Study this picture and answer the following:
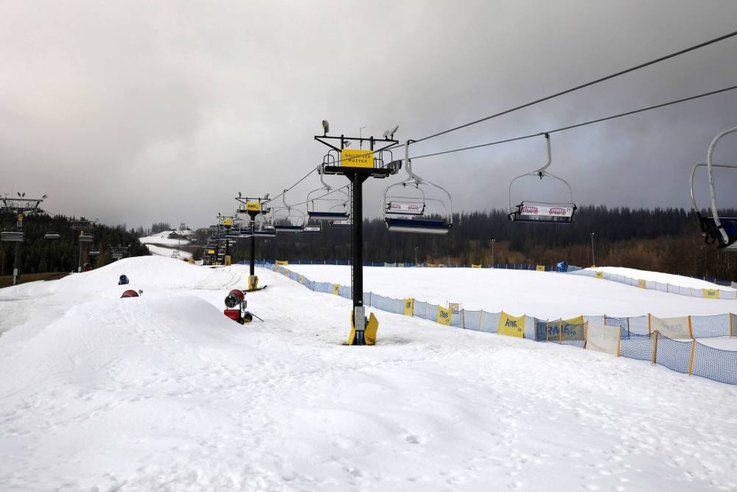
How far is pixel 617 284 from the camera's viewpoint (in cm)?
5850

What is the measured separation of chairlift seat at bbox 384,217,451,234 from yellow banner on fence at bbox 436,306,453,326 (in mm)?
13115

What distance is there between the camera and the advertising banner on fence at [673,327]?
76.9 feet

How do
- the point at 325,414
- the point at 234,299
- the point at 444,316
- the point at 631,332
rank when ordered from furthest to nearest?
1. the point at 444,316
2. the point at 234,299
3. the point at 631,332
4. the point at 325,414

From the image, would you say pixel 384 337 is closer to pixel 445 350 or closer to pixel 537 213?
pixel 445 350

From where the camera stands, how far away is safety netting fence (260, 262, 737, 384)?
14.5 m

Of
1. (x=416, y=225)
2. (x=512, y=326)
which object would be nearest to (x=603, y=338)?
(x=512, y=326)

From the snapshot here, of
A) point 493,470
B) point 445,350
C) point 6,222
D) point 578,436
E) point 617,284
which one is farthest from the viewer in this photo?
point 6,222

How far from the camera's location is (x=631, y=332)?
917 inches

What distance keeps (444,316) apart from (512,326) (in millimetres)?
5222

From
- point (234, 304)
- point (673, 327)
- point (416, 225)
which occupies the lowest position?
point (673, 327)

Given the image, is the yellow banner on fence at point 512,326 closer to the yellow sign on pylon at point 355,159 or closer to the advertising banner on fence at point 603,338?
the advertising banner on fence at point 603,338

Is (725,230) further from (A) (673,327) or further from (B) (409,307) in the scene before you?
(B) (409,307)

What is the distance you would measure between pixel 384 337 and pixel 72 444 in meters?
15.9

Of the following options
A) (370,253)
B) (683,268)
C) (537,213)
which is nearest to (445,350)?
(537,213)
